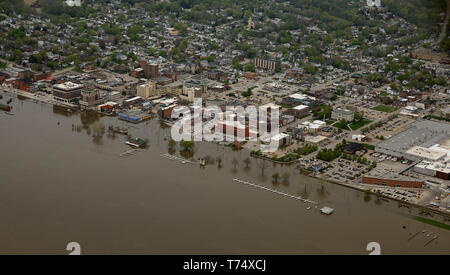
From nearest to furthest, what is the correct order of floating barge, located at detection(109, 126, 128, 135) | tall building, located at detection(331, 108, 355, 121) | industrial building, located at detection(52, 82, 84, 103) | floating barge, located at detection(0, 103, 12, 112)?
floating barge, located at detection(109, 126, 128, 135) < tall building, located at detection(331, 108, 355, 121) < floating barge, located at detection(0, 103, 12, 112) < industrial building, located at detection(52, 82, 84, 103)

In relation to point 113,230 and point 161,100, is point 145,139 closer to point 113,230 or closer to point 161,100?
point 161,100

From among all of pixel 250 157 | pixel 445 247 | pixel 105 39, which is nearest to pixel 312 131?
pixel 250 157

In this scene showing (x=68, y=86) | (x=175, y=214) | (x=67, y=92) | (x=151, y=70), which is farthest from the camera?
(x=151, y=70)

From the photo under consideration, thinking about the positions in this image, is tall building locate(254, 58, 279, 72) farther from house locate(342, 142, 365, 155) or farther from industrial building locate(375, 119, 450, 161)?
house locate(342, 142, 365, 155)

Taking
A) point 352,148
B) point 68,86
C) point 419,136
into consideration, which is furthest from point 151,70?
point 419,136

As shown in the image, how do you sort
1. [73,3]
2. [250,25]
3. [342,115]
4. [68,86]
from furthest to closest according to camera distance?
[73,3] < [250,25] < [68,86] < [342,115]

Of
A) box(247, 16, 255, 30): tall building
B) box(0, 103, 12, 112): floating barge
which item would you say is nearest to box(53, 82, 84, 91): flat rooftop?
box(0, 103, 12, 112): floating barge

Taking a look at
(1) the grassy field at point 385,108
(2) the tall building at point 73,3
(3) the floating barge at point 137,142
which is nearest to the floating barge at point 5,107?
(3) the floating barge at point 137,142

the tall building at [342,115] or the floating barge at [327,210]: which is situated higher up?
the tall building at [342,115]

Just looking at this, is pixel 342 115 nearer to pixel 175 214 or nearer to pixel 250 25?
pixel 175 214

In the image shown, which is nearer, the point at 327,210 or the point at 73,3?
the point at 327,210

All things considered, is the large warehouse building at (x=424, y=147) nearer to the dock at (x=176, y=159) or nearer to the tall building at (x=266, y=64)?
the dock at (x=176, y=159)
